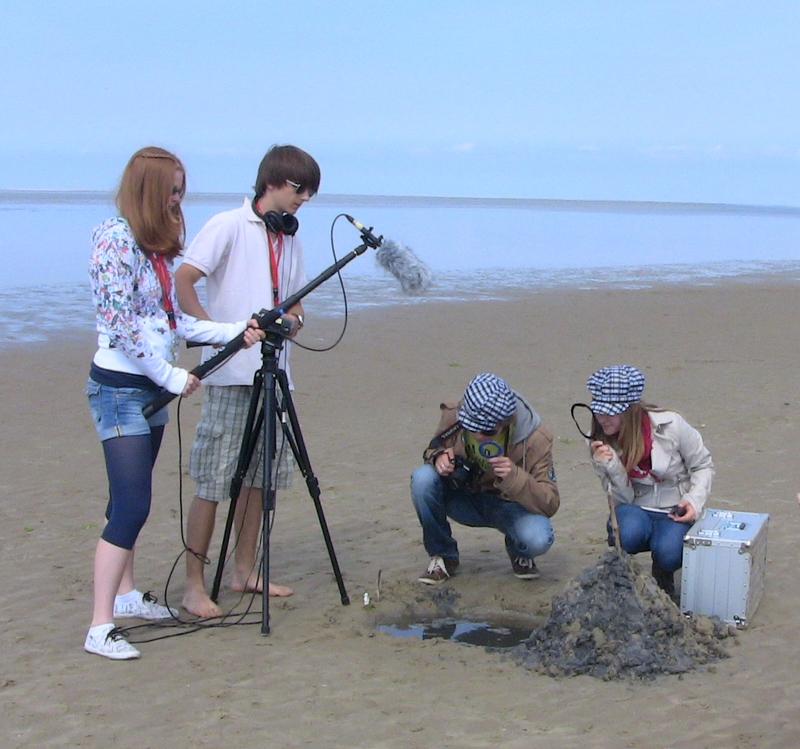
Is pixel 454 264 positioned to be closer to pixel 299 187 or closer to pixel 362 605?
pixel 362 605

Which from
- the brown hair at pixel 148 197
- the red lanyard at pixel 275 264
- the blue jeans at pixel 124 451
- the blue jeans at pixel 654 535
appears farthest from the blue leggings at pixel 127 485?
the blue jeans at pixel 654 535

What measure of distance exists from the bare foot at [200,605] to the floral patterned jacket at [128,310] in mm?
1154

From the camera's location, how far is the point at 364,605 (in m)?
5.06

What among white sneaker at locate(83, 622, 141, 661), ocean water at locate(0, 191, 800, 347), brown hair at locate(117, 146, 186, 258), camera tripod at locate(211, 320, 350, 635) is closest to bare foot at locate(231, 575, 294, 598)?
camera tripod at locate(211, 320, 350, 635)

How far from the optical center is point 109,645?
14.4 ft

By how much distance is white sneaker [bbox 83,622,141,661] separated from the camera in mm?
4375

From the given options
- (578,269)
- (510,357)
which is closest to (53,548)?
(510,357)

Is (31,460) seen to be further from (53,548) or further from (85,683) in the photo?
(85,683)

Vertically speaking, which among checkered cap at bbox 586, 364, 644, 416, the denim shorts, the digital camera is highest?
checkered cap at bbox 586, 364, 644, 416

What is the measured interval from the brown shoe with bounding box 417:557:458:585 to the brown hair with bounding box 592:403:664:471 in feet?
3.37

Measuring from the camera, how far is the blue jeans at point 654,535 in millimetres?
4961

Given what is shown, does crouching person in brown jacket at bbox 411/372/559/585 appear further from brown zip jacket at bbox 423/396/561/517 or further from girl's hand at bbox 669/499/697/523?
girl's hand at bbox 669/499/697/523

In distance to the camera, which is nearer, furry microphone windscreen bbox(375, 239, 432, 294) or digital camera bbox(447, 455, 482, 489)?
furry microphone windscreen bbox(375, 239, 432, 294)

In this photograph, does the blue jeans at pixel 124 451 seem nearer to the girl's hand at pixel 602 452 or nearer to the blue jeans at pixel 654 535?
the girl's hand at pixel 602 452
